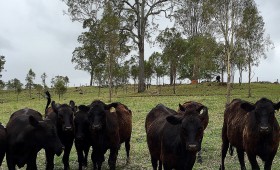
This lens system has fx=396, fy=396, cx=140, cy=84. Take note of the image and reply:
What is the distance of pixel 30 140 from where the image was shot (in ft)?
38.5

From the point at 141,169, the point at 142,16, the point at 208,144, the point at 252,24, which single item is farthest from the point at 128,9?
the point at 141,169

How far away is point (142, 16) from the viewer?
209ft

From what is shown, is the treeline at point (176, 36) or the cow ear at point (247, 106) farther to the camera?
the treeline at point (176, 36)

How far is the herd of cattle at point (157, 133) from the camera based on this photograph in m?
9.63

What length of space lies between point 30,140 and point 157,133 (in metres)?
3.81

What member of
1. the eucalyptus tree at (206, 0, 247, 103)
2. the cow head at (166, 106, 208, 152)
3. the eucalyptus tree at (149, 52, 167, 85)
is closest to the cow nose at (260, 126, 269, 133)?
the cow head at (166, 106, 208, 152)

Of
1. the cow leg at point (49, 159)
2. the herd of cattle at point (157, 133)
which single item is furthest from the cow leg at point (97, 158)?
the cow leg at point (49, 159)

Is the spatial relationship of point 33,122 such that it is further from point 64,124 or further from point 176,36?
point 176,36

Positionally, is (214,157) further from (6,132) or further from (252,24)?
(252,24)

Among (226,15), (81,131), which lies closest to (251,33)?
(226,15)

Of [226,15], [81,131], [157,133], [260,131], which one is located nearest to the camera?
[260,131]

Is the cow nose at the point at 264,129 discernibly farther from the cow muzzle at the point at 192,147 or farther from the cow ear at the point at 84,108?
the cow ear at the point at 84,108

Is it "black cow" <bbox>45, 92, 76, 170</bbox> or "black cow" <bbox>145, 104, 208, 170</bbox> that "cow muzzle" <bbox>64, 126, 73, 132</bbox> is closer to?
"black cow" <bbox>45, 92, 76, 170</bbox>

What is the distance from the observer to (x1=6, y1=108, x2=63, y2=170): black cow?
11622 mm
